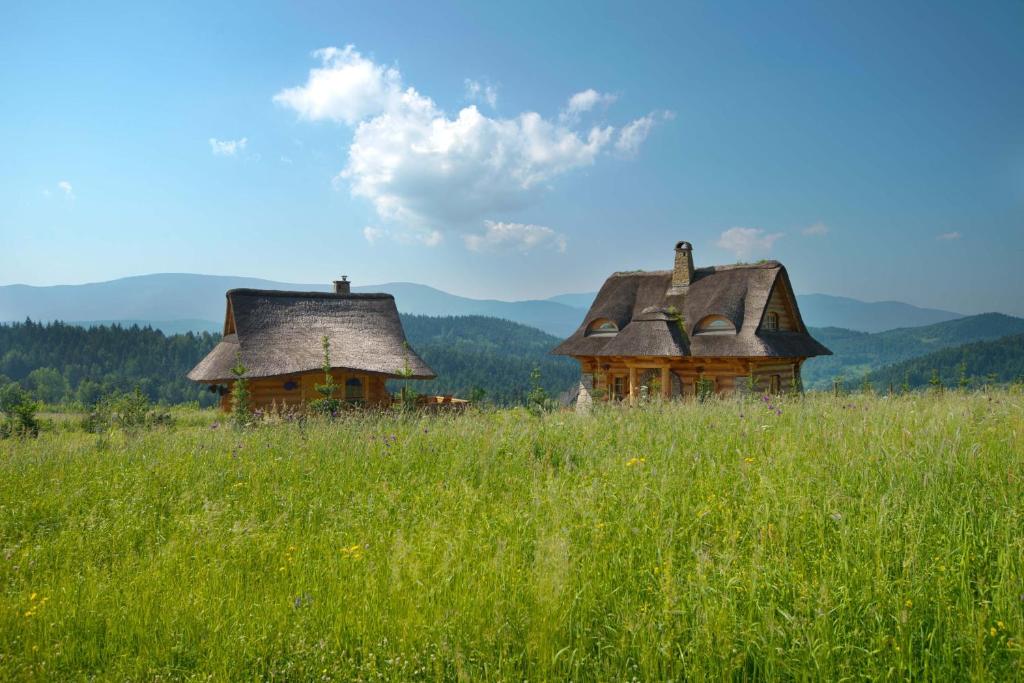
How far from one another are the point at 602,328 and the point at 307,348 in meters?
10.9

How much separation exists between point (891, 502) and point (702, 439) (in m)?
2.18

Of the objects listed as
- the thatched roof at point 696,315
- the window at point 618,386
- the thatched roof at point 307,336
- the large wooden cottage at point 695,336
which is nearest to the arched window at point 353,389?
the thatched roof at point 307,336

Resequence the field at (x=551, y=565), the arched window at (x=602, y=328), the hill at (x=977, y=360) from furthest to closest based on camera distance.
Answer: the hill at (x=977, y=360)
the arched window at (x=602, y=328)
the field at (x=551, y=565)

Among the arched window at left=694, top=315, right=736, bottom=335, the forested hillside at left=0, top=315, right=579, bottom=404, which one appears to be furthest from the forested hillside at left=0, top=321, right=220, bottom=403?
the arched window at left=694, top=315, right=736, bottom=335

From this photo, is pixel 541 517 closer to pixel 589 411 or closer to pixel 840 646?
pixel 840 646

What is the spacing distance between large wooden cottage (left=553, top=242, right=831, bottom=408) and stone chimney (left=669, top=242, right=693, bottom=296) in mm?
37

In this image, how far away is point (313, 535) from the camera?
404 cm

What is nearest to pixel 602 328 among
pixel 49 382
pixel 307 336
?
pixel 307 336

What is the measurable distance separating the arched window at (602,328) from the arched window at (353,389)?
8.74m

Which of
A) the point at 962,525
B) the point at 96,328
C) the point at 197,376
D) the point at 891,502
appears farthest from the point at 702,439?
the point at 96,328

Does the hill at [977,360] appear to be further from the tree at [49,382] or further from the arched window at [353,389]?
the tree at [49,382]

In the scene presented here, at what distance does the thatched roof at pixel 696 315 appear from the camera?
19.4 metres

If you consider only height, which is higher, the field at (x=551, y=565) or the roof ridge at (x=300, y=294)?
the roof ridge at (x=300, y=294)

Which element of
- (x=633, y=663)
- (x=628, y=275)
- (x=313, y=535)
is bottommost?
(x=633, y=663)
